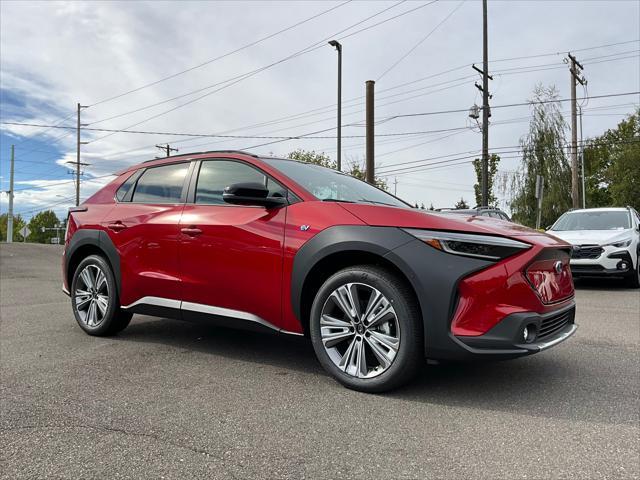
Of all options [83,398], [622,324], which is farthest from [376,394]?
[622,324]

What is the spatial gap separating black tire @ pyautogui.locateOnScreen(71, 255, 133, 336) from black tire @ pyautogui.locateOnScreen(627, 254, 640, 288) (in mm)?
8812

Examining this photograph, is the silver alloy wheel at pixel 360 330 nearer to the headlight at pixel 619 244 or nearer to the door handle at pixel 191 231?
the door handle at pixel 191 231

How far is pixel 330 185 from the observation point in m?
3.90

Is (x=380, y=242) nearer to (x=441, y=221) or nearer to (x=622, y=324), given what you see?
(x=441, y=221)

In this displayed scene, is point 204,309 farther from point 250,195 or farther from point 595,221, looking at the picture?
point 595,221

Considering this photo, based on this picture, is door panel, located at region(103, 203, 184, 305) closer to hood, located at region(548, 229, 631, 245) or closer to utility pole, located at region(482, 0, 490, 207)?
hood, located at region(548, 229, 631, 245)

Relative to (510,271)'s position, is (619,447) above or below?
below

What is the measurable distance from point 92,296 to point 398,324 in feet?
10.4

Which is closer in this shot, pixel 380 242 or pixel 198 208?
pixel 380 242

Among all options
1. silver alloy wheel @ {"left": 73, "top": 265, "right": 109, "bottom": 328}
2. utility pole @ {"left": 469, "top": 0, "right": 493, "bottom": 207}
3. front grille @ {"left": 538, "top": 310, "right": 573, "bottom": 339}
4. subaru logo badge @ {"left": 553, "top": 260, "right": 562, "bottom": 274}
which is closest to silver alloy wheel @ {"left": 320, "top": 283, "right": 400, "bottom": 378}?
front grille @ {"left": 538, "top": 310, "right": 573, "bottom": 339}

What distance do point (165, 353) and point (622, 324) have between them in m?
4.92

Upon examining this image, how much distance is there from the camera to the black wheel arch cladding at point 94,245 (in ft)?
14.8

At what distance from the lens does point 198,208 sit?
3996mm

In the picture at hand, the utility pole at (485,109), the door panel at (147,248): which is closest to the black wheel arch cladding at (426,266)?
the door panel at (147,248)
